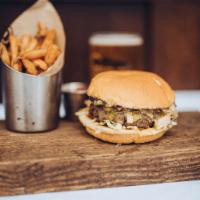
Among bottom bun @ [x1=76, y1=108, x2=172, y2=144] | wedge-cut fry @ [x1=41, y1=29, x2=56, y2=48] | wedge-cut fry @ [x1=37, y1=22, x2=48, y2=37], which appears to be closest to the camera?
bottom bun @ [x1=76, y1=108, x2=172, y2=144]

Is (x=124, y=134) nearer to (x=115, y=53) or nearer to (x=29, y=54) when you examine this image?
(x=29, y=54)

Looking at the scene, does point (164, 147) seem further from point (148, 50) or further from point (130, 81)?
point (148, 50)

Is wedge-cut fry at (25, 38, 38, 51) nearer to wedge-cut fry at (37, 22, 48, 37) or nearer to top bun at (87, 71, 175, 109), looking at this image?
wedge-cut fry at (37, 22, 48, 37)

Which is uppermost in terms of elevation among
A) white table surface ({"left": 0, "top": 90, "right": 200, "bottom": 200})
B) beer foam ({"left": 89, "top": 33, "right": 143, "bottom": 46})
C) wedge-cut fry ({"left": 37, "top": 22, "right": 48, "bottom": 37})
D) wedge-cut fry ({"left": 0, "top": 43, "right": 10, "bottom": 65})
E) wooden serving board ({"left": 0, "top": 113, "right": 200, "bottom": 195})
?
wedge-cut fry ({"left": 37, "top": 22, "right": 48, "bottom": 37})

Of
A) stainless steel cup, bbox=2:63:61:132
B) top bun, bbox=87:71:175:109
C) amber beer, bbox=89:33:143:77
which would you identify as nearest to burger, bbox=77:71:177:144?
top bun, bbox=87:71:175:109

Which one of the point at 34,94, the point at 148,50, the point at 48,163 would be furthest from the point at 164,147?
the point at 148,50

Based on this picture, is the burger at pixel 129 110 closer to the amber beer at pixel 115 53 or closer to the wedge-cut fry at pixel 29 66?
the wedge-cut fry at pixel 29 66

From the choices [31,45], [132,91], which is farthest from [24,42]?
[132,91]
